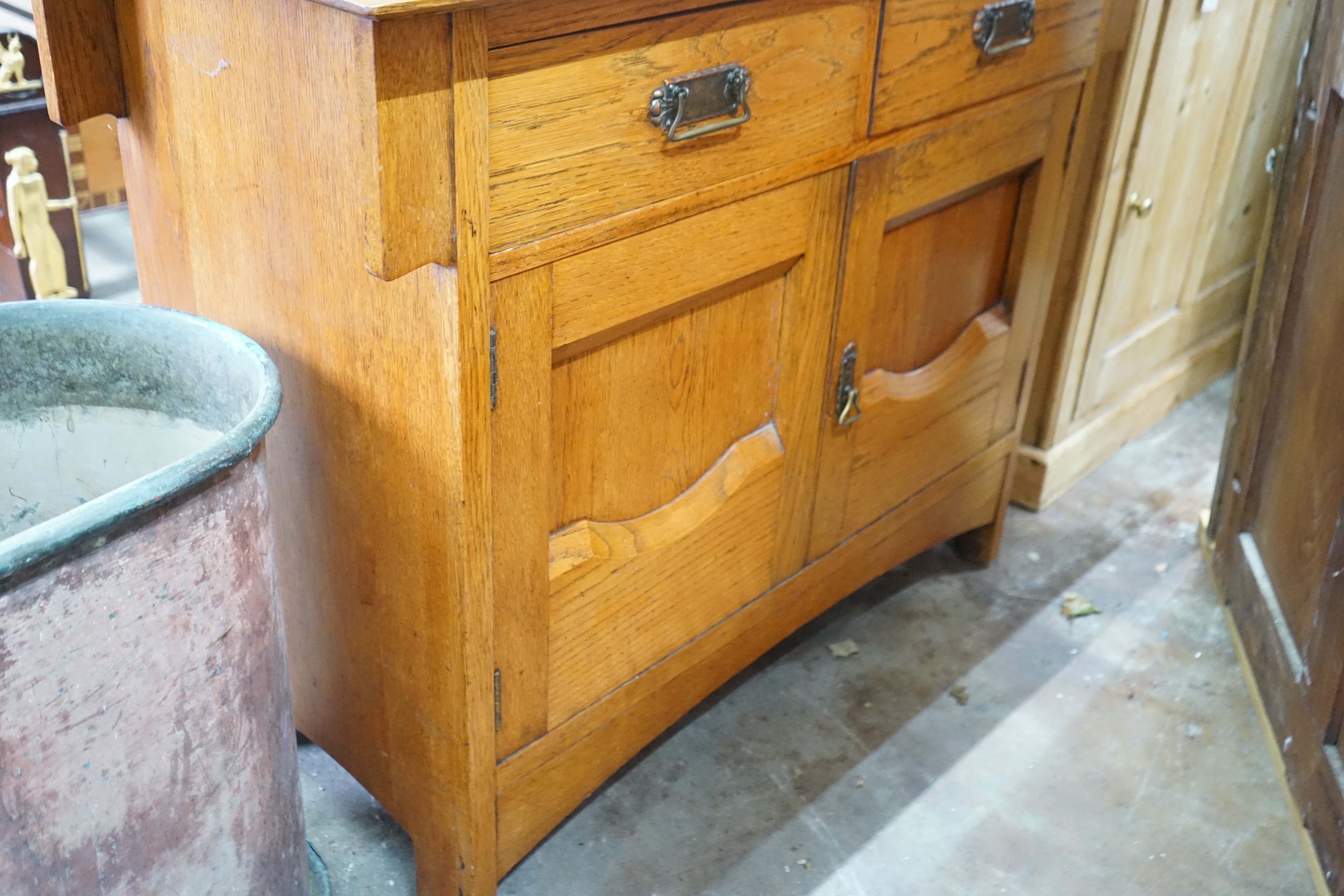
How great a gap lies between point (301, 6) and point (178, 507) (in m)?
0.38

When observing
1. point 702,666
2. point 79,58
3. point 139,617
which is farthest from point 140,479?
point 702,666

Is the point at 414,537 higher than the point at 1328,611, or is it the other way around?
the point at 414,537

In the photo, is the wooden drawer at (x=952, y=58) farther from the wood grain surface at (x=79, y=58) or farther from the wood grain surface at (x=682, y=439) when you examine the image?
the wood grain surface at (x=79, y=58)

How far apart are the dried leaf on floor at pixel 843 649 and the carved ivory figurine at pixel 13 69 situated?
154 cm

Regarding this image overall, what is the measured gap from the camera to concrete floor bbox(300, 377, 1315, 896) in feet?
4.66

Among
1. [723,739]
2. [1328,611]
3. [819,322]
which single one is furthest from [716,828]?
[1328,611]

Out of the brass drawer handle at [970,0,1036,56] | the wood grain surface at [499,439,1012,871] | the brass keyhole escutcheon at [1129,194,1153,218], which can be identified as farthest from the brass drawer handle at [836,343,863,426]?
the brass keyhole escutcheon at [1129,194,1153,218]

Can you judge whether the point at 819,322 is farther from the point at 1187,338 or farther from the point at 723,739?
the point at 1187,338

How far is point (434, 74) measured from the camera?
2.89 feet

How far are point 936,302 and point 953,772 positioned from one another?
602 millimetres

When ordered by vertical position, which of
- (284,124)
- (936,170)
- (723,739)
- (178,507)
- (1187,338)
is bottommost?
(723,739)

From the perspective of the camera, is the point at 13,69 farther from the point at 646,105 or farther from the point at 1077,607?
the point at 1077,607

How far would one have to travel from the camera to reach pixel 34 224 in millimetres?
2049

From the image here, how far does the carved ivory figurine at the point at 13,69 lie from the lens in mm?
1943
